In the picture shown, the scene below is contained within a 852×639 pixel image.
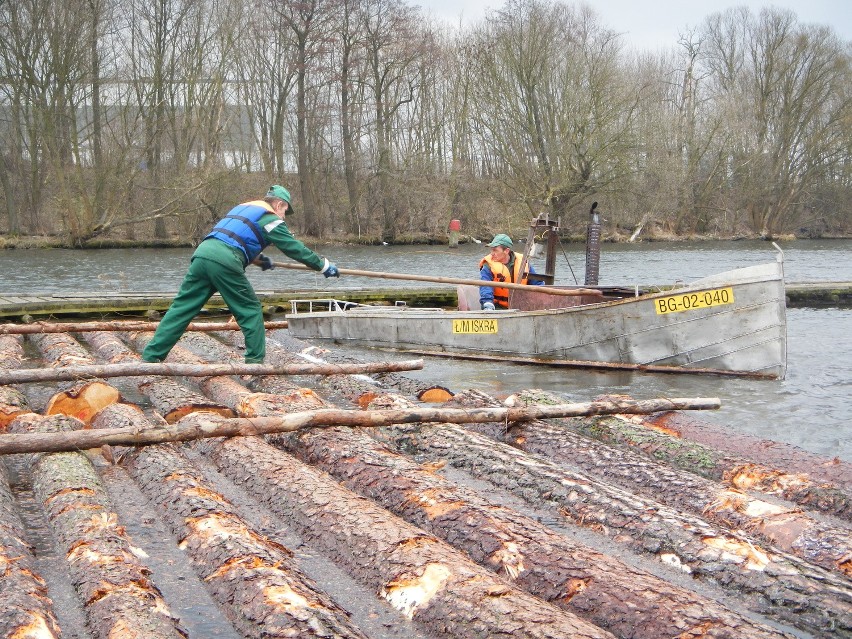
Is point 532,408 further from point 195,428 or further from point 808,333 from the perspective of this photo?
point 808,333

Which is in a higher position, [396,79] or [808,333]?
[396,79]

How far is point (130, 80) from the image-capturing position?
116 ft

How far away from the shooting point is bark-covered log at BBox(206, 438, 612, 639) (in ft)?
11.6

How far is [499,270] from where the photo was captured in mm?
12070

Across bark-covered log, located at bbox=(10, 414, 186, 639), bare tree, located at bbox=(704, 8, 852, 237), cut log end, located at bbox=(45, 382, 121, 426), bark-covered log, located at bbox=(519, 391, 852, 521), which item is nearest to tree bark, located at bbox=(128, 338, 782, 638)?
bark-covered log, located at bbox=(10, 414, 186, 639)

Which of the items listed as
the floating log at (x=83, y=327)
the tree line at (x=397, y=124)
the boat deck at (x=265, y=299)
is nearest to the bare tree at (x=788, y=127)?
the tree line at (x=397, y=124)

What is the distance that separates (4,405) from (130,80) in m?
31.2

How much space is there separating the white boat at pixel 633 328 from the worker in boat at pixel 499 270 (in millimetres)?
223

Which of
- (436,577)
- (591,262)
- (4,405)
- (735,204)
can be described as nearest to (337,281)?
(591,262)

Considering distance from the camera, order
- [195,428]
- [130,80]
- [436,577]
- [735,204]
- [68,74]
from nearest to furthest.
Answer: [436,577]
[195,428]
[68,74]
[130,80]
[735,204]

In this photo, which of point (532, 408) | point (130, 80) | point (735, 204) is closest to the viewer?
point (532, 408)

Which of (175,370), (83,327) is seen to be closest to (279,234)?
(175,370)

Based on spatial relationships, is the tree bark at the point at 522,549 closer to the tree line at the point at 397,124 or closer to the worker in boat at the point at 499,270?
the worker in boat at the point at 499,270

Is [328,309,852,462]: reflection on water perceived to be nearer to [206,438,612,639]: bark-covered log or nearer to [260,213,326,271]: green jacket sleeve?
[260,213,326,271]: green jacket sleeve
